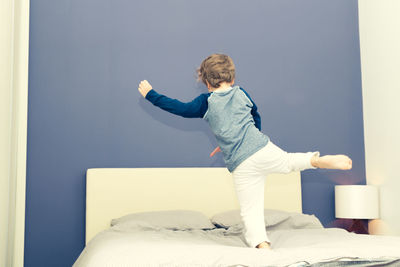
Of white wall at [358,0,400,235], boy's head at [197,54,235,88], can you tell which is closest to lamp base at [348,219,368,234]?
white wall at [358,0,400,235]

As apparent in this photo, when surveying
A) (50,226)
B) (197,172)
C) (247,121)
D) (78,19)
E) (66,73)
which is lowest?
(50,226)

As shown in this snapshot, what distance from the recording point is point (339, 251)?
190 cm

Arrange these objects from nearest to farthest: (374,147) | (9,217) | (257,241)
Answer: (257,241)
(9,217)
(374,147)

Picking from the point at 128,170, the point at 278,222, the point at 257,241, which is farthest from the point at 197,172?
the point at 257,241

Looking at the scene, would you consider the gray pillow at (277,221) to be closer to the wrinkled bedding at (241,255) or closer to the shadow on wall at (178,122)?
the shadow on wall at (178,122)

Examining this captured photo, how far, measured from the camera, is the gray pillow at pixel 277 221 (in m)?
3.23

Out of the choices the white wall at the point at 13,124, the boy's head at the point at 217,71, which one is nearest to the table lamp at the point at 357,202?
the boy's head at the point at 217,71

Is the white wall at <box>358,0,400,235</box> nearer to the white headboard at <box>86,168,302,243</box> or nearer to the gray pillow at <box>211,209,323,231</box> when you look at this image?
the white headboard at <box>86,168,302,243</box>

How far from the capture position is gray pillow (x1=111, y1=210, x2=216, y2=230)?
3125 mm

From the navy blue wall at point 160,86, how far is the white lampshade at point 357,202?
282 millimetres

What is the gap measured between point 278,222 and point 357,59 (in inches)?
75.0

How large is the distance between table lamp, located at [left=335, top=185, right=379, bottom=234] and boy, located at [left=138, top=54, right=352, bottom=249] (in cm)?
145

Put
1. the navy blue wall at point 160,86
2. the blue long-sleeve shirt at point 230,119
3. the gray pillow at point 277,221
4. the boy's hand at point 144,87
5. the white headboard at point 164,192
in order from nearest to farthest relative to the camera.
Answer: the blue long-sleeve shirt at point 230,119 → the boy's hand at point 144,87 → the gray pillow at point 277,221 → the white headboard at point 164,192 → the navy blue wall at point 160,86

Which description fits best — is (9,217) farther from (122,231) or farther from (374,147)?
(374,147)
